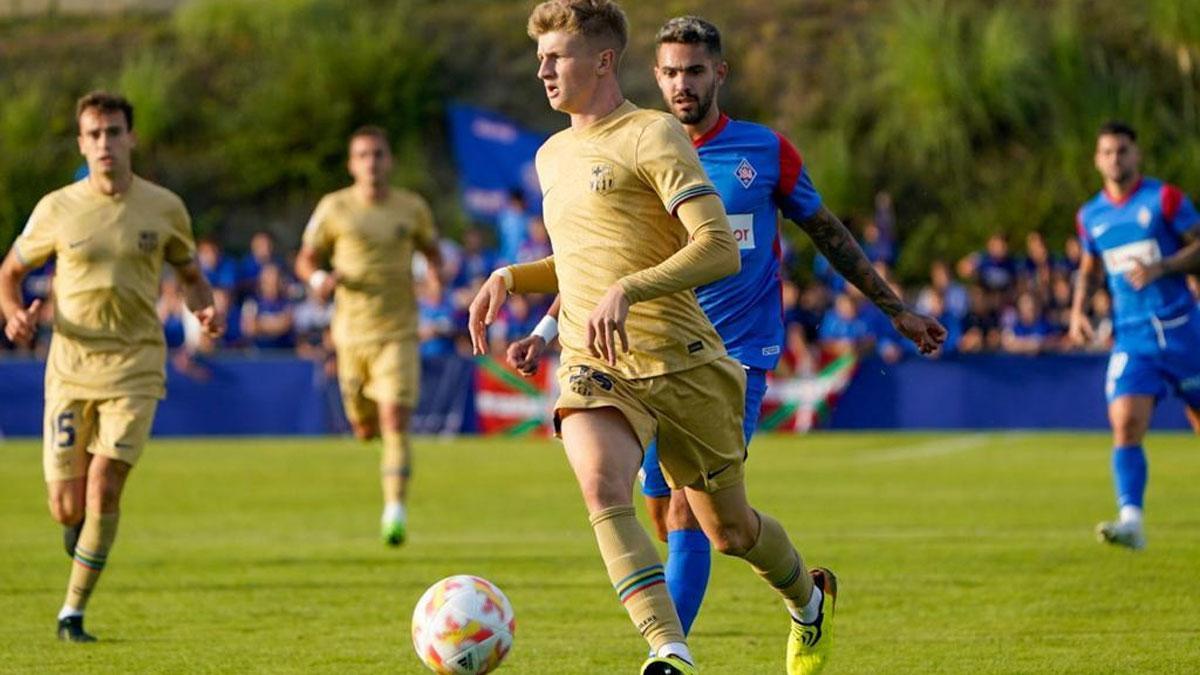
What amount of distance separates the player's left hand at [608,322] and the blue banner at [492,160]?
24044 millimetres

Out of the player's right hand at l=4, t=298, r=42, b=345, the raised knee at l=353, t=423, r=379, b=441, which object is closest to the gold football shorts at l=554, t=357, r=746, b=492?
the player's right hand at l=4, t=298, r=42, b=345

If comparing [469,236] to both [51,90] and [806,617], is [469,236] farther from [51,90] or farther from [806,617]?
[806,617]

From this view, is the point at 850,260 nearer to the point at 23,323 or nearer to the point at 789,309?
the point at 23,323

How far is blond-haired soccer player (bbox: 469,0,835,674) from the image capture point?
22.2ft

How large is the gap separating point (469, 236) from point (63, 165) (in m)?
13.2

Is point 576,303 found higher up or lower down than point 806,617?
higher up

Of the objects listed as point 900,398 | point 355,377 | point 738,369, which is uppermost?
point 738,369

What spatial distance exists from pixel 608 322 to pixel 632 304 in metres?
0.21

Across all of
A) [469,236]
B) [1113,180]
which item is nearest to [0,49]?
[469,236]

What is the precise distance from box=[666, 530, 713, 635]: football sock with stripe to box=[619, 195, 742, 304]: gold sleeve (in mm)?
1598

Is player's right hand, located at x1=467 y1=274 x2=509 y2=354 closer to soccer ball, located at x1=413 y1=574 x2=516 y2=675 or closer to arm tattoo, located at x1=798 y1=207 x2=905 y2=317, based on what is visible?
soccer ball, located at x1=413 y1=574 x2=516 y2=675

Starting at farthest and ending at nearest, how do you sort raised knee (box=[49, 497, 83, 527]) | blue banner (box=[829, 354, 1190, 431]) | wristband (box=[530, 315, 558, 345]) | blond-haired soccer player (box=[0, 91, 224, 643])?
1. blue banner (box=[829, 354, 1190, 431])
2. raised knee (box=[49, 497, 83, 527])
3. blond-haired soccer player (box=[0, 91, 224, 643])
4. wristband (box=[530, 315, 558, 345])

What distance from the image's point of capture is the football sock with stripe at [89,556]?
9.54 meters

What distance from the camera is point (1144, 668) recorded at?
8141 mm
